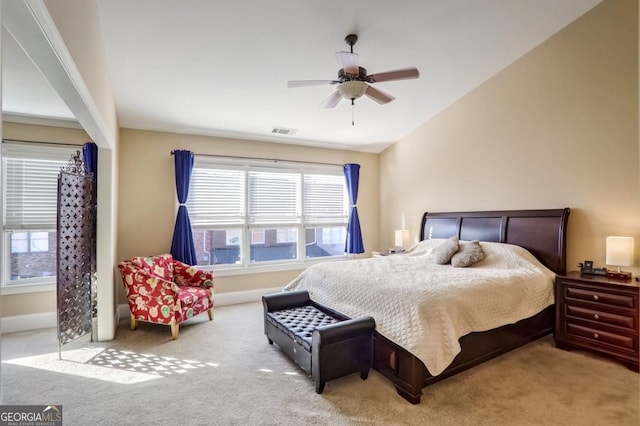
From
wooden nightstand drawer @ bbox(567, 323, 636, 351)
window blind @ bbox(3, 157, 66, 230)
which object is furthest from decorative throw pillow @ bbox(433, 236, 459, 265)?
window blind @ bbox(3, 157, 66, 230)

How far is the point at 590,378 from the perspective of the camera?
2.87 metres

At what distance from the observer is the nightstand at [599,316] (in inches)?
119

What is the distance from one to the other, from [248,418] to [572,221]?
398cm

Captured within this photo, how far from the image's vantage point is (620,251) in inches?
127

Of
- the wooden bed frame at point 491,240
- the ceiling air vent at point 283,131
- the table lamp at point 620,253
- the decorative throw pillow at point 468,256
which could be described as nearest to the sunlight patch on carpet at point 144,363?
the wooden bed frame at point 491,240

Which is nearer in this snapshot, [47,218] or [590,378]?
[590,378]

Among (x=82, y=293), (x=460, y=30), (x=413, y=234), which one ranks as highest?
(x=460, y=30)

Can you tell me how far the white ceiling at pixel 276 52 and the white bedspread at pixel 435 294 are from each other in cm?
233

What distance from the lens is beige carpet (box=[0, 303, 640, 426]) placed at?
2395mm

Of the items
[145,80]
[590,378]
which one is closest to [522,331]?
[590,378]

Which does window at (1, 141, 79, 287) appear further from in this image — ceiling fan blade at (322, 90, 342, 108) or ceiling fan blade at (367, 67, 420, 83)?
ceiling fan blade at (367, 67, 420, 83)

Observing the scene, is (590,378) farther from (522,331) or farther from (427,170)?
(427,170)

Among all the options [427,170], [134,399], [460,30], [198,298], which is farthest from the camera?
[427,170]

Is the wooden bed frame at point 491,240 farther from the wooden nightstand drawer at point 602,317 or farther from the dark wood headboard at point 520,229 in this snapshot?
the wooden nightstand drawer at point 602,317
